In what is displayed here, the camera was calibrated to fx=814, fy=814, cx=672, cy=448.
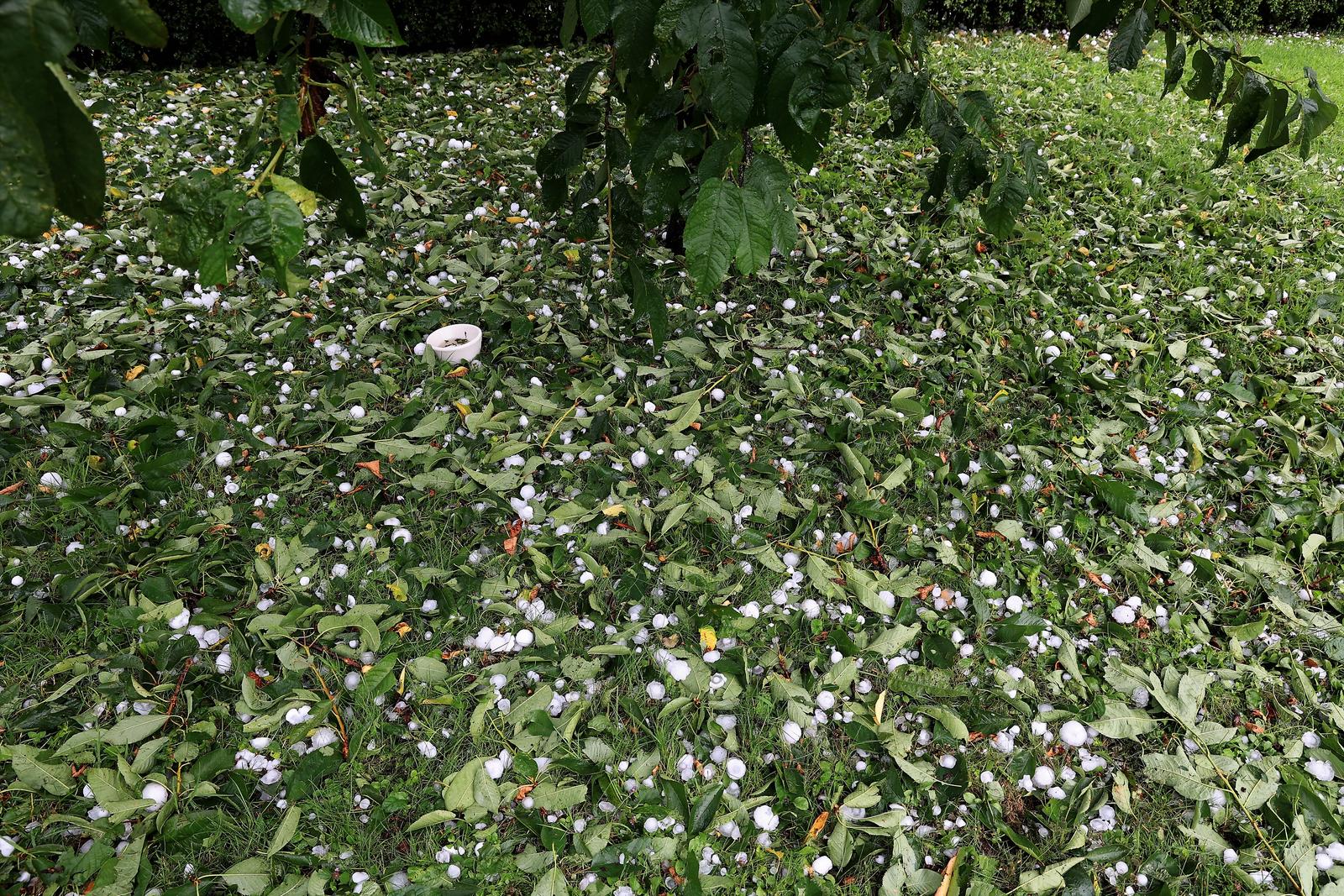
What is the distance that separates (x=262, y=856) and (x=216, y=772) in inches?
8.3

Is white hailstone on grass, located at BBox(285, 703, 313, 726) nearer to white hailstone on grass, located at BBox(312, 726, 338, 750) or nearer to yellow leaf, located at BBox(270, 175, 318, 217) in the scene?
white hailstone on grass, located at BBox(312, 726, 338, 750)

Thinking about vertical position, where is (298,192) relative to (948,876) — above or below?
above

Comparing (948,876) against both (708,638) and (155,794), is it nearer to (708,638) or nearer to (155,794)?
(708,638)

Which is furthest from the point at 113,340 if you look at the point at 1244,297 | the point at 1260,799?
the point at 1244,297

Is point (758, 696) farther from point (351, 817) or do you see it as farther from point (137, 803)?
point (137, 803)

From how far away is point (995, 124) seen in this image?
1.62 metres

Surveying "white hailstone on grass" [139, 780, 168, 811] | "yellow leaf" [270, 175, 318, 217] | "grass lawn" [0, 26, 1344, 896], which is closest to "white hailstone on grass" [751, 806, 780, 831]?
"grass lawn" [0, 26, 1344, 896]

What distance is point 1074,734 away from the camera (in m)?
1.71

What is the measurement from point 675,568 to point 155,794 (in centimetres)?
115

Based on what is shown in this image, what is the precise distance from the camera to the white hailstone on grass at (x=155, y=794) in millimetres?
1524

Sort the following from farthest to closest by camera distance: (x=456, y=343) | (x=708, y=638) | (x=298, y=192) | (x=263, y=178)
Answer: (x=456, y=343)
(x=708, y=638)
(x=298, y=192)
(x=263, y=178)

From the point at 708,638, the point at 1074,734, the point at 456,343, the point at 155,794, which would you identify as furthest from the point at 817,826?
the point at 456,343

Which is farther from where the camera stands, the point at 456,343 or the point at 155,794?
the point at 456,343

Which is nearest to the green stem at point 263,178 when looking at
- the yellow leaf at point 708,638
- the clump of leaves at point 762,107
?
the clump of leaves at point 762,107
